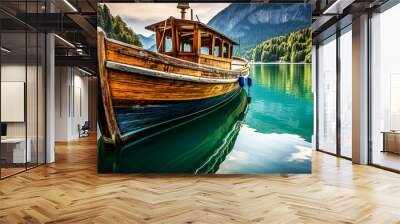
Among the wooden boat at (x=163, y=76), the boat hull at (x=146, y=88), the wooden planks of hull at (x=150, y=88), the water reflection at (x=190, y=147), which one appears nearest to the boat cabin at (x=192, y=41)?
the wooden boat at (x=163, y=76)

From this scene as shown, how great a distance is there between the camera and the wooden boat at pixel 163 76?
534 centimetres

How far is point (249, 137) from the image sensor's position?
18.9 feet

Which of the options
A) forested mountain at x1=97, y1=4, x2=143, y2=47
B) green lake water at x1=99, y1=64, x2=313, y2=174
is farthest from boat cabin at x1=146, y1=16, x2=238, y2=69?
green lake water at x1=99, y1=64, x2=313, y2=174

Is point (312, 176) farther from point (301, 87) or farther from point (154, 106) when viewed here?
point (154, 106)

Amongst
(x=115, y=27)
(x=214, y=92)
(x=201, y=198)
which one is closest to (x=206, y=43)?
(x=214, y=92)

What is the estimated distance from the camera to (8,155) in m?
6.14

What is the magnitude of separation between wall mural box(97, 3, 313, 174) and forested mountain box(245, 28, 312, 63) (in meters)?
0.02

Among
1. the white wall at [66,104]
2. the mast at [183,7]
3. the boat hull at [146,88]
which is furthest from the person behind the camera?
the white wall at [66,104]

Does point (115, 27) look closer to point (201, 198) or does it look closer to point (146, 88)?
point (146, 88)

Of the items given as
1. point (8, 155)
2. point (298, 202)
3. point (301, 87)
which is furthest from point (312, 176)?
point (8, 155)

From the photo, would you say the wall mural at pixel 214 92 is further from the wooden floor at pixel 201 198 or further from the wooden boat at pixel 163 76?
the wooden floor at pixel 201 198

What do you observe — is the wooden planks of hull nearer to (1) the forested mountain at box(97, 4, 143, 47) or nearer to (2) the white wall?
(1) the forested mountain at box(97, 4, 143, 47)

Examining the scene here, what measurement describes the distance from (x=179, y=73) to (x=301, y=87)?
1.92 m

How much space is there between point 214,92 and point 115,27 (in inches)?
71.4
